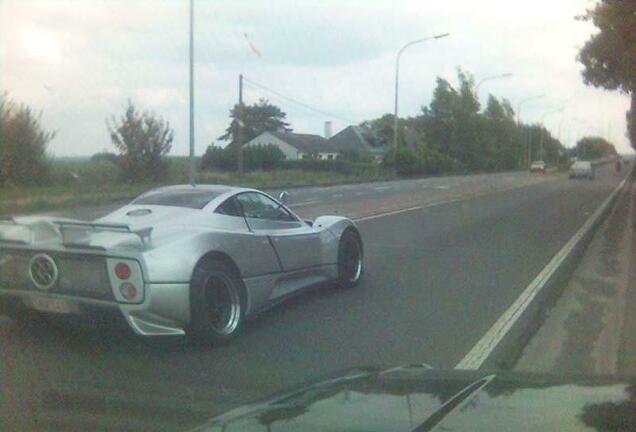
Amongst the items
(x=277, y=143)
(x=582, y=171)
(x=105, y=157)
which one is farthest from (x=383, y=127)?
(x=105, y=157)

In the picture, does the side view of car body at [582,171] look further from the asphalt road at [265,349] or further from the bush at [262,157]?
the asphalt road at [265,349]

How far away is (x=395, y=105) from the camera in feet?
194

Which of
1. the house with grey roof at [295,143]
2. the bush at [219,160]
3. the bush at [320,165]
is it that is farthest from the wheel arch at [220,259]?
the bush at [219,160]

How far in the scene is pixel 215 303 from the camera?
26.2 ft

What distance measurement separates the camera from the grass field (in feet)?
70.9

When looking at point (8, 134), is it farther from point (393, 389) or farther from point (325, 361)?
point (393, 389)

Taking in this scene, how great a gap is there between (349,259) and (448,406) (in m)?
7.76

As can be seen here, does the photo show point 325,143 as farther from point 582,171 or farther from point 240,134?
point 582,171

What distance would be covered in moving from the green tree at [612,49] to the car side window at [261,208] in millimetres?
16959

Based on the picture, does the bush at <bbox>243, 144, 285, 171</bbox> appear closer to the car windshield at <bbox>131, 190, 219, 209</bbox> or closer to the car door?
the car door

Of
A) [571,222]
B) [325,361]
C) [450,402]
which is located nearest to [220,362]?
[325,361]

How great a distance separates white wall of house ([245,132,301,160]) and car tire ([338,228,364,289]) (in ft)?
97.3

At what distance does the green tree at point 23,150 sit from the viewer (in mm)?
25397

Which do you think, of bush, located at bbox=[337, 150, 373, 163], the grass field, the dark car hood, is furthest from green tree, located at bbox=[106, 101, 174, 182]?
the dark car hood
